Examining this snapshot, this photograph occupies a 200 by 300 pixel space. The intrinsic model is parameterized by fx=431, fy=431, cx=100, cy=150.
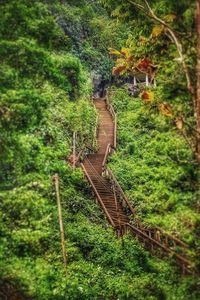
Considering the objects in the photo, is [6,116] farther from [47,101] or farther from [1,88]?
[47,101]

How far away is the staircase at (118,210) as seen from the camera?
13.2 metres

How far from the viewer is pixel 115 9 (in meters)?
18.5

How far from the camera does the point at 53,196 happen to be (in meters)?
15.6

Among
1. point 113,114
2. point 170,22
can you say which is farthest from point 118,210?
point 113,114

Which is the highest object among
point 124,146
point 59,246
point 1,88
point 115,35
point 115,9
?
point 115,35

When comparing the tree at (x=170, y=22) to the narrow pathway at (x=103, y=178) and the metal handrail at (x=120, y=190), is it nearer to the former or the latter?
the metal handrail at (x=120, y=190)

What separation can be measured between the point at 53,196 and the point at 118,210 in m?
3.84

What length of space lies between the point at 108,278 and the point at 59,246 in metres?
1.90

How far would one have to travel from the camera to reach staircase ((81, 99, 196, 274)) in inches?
520

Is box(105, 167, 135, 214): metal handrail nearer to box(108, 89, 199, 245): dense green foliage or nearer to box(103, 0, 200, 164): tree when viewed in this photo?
box(108, 89, 199, 245): dense green foliage

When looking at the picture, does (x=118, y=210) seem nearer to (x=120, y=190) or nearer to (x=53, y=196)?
(x=120, y=190)

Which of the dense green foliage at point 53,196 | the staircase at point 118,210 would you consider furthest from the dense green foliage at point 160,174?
the staircase at point 118,210

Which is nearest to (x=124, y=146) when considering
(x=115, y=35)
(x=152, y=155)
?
(x=152, y=155)

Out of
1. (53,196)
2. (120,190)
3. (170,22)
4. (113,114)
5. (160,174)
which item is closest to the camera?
(53,196)
